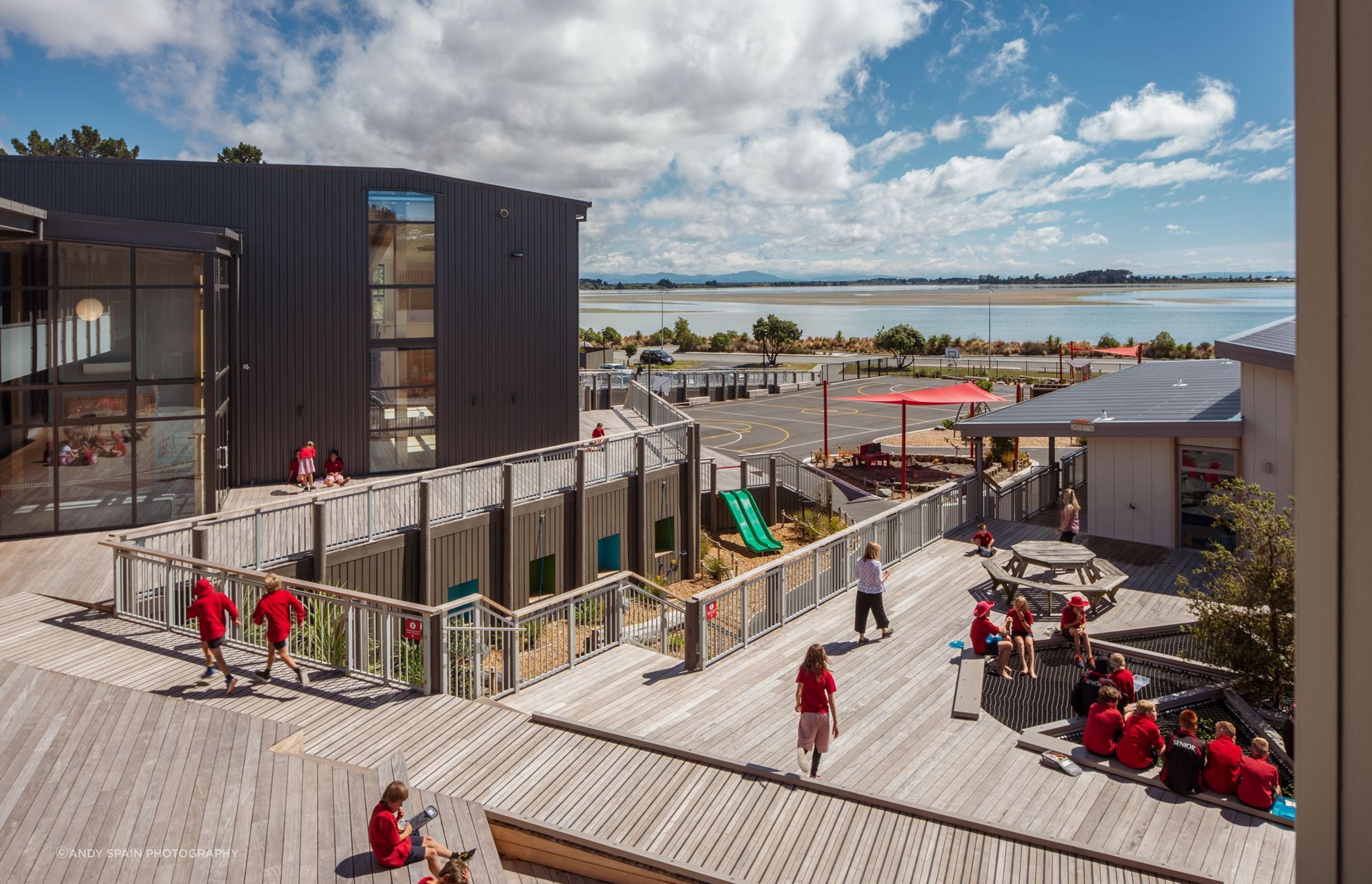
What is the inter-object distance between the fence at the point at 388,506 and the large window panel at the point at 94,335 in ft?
15.0

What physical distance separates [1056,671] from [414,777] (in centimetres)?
769

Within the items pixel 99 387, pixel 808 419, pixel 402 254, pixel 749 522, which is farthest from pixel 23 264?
pixel 808 419

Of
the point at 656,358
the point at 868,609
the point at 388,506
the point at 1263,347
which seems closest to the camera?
the point at 868,609

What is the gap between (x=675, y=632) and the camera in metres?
16.5

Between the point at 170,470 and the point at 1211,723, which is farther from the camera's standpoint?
the point at 170,470

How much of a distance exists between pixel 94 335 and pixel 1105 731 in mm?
15847

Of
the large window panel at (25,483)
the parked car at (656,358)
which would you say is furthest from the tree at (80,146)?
the large window panel at (25,483)

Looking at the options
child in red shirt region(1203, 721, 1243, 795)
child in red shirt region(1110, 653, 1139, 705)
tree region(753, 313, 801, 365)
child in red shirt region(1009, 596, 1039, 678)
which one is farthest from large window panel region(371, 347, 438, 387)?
tree region(753, 313, 801, 365)

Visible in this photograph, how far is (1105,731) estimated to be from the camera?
928cm

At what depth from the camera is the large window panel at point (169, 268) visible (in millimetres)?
16281

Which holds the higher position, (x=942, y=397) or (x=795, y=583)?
(x=942, y=397)

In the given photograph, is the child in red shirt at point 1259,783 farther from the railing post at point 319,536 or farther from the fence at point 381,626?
the railing post at point 319,536

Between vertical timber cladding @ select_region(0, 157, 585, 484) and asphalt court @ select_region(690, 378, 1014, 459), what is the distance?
13112 millimetres

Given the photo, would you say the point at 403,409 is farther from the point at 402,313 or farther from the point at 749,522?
the point at 749,522
